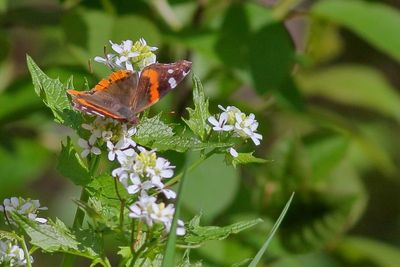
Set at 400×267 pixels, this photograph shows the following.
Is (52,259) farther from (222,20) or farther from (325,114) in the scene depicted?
(222,20)

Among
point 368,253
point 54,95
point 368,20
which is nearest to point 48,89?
point 54,95

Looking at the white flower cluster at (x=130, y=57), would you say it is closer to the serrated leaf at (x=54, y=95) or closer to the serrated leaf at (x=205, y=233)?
the serrated leaf at (x=54, y=95)

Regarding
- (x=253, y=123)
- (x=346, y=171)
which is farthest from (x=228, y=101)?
(x=253, y=123)

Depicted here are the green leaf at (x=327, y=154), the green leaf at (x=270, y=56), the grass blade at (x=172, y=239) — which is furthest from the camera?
the green leaf at (x=327, y=154)

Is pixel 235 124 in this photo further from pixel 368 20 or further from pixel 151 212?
pixel 368 20

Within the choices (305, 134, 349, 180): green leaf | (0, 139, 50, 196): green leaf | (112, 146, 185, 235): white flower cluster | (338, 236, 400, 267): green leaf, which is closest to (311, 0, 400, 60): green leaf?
(305, 134, 349, 180): green leaf

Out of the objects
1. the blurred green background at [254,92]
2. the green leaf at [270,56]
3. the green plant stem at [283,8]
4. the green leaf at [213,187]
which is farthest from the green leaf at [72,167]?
the green plant stem at [283,8]

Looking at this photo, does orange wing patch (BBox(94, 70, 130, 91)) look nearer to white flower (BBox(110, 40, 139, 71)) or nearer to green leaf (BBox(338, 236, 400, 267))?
white flower (BBox(110, 40, 139, 71))
